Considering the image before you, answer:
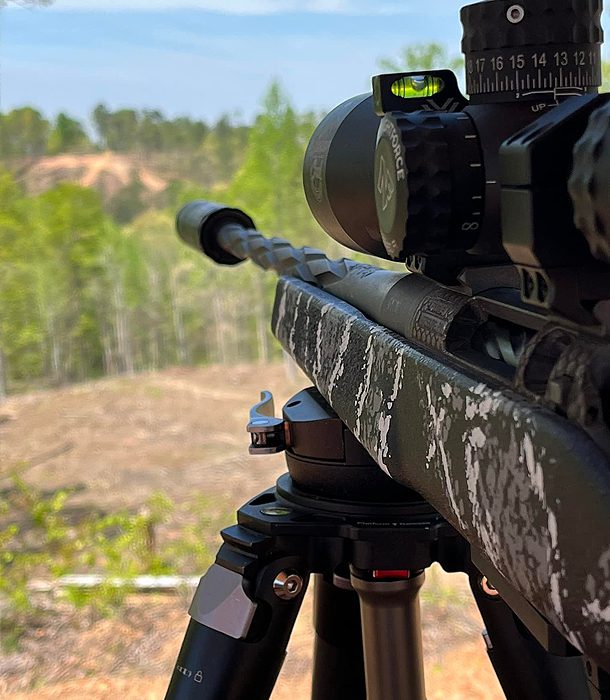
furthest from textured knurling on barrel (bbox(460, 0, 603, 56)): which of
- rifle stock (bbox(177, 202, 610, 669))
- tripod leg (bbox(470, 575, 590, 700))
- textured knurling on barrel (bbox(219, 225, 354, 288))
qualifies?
tripod leg (bbox(470, 575, 590, 700))

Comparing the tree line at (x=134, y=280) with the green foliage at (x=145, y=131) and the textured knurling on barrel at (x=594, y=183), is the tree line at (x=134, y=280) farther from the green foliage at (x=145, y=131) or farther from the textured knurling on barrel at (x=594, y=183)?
the textured knurling on barrel at (x=594, y=183)

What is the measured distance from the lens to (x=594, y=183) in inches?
10.3

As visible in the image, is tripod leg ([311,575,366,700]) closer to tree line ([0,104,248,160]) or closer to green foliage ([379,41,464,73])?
green foliage ([379,41,464,73])

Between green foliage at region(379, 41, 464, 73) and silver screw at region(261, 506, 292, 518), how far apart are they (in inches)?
52.7

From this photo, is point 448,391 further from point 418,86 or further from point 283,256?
point 283,256

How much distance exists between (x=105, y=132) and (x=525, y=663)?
184cm

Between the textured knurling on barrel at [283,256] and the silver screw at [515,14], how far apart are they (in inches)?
11.4

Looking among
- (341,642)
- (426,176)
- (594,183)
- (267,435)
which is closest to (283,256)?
(267,435)

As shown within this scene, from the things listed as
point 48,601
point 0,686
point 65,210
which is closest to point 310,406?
point 0,686

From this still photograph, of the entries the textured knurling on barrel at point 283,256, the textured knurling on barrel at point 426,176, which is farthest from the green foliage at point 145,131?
the textured knurling on barrel at point 426,176

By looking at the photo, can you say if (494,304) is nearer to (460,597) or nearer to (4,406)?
(460,597)

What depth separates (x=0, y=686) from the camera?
173 cm

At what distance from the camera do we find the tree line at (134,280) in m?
2.22

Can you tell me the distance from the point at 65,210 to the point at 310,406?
1771 millimetres
